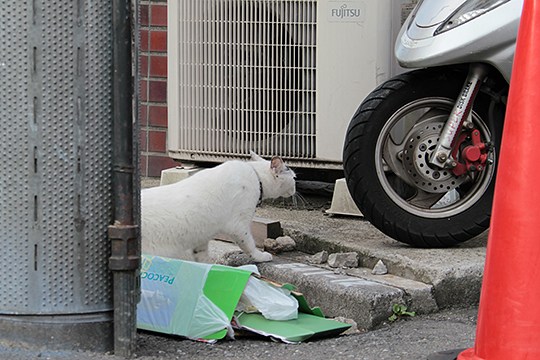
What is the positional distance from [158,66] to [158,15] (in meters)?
0.32

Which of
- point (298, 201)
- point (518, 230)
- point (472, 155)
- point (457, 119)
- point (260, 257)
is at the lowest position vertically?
point (260, 257)

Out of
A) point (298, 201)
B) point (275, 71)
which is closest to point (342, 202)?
point (298, 201)

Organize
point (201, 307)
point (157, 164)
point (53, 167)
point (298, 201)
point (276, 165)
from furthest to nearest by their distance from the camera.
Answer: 1. point (157, 164)
2. point (298, 201)
3. point (276, 165)
4. point (201, 307)
5. point (53, 167)

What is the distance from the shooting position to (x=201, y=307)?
3.78 m

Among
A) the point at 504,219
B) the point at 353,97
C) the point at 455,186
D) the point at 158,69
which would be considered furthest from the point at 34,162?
the point at 158,69

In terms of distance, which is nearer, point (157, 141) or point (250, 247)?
point (250, 247)

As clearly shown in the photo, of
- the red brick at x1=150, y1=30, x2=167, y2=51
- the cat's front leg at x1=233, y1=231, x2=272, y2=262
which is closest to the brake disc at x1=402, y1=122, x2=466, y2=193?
the cat's front leg at x1=233, y1=231, x2=272, y2=262

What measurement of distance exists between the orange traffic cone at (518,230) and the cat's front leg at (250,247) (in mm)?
1806

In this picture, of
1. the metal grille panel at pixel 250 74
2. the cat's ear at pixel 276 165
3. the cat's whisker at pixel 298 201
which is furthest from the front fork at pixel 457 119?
the cat's whisker at pixel 298 201

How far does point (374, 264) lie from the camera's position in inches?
179

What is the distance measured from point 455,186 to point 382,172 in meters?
0.35

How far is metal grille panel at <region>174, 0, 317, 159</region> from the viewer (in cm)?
545

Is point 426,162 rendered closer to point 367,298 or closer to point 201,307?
point 367,298

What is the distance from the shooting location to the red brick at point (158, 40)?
21.0 feet
